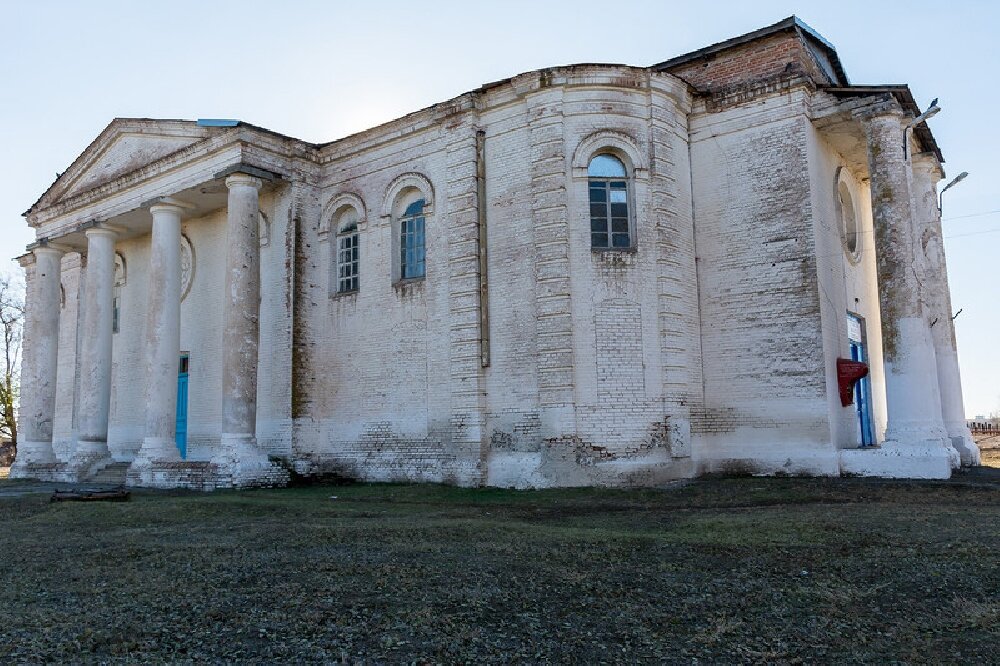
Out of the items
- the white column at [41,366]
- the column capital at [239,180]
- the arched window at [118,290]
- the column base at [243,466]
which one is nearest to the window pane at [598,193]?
the column capital at [239,180]

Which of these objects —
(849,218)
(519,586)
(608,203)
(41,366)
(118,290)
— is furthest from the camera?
(118,290)

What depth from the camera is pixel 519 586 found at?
17.5ft

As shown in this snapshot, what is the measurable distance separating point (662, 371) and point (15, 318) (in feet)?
101

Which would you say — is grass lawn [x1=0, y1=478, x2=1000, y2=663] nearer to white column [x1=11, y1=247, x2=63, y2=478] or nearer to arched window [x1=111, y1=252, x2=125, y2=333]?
white column [x1=11, y1=247, x2=63, y2=478]

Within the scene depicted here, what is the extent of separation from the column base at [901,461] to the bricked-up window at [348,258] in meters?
10.1

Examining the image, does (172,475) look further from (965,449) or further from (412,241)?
(965,449)

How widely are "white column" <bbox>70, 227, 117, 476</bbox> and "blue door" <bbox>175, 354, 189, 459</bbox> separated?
1613 mm

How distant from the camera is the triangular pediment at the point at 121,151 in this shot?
1736cm

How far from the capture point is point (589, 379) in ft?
42.6

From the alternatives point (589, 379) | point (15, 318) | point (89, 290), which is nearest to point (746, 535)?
point (589, 379)

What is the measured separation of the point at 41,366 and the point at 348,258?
31.0 ft

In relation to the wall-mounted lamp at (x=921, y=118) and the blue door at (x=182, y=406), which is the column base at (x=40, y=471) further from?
the wall-mounted lamp at (x=921, y=118)

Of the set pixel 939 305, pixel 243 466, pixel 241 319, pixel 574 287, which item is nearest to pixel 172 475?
pixel 243 466

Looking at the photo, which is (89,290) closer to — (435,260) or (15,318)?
(435,260)
